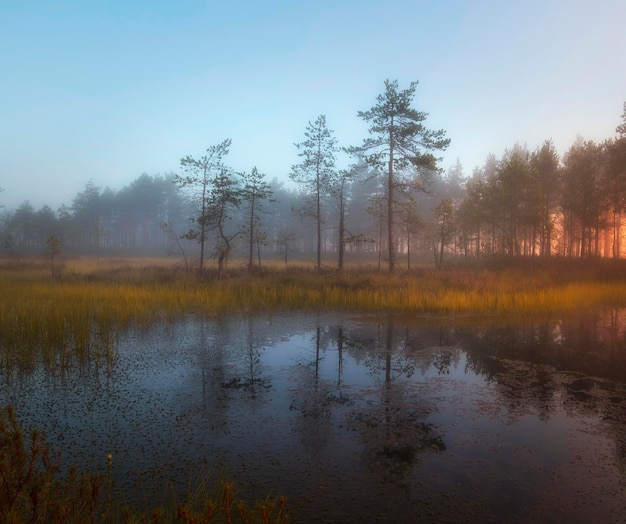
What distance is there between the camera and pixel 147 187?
70.6 m

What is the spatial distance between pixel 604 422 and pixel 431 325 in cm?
700

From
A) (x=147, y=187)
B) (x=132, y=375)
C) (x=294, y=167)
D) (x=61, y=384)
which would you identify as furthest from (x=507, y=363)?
(x=147, y=187)

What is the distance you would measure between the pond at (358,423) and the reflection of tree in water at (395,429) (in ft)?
0.08

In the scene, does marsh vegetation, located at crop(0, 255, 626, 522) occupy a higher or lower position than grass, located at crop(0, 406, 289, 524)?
lower

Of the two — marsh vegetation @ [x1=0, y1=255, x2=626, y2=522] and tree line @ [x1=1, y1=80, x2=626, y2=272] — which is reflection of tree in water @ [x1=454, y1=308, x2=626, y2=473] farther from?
tree line @ [x1=1, y1=80, x2=626, y2=272]

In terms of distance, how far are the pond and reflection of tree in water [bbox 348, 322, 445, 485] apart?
0.03 meters

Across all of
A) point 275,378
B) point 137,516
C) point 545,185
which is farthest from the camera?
point 545,185

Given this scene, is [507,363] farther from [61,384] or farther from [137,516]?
[61,384]

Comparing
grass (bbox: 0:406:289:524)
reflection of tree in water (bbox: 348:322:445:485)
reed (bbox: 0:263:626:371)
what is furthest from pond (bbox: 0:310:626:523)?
reed (bbox: 0:263:626:371)

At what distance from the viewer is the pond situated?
4031 mm

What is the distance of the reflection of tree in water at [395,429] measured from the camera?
464cm

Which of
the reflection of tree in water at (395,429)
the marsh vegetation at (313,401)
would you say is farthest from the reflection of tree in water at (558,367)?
the reflection of tree in water at (395,429)

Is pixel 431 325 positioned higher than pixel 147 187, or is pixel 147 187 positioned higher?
pixel 147 187

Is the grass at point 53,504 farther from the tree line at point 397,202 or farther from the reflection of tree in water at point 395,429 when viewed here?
the tree line at point 397,202
